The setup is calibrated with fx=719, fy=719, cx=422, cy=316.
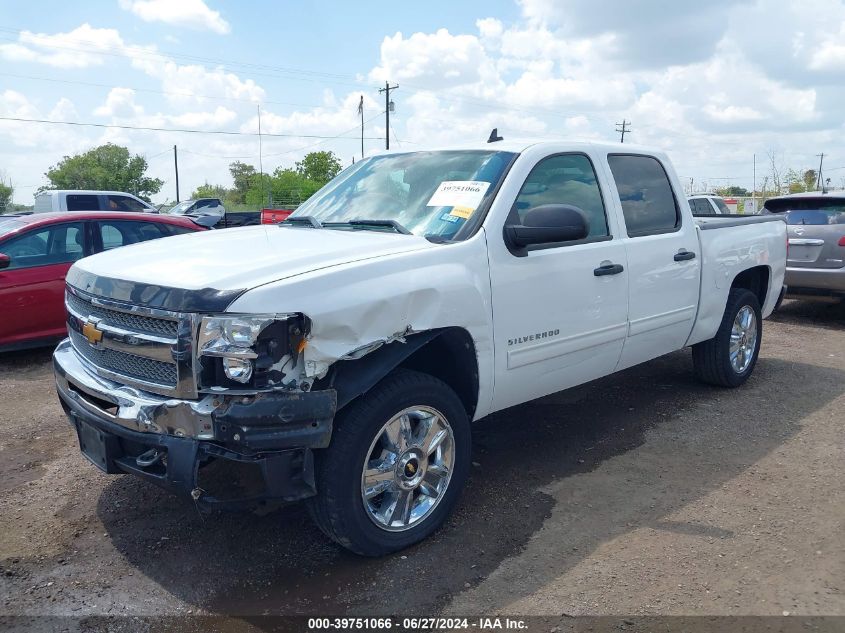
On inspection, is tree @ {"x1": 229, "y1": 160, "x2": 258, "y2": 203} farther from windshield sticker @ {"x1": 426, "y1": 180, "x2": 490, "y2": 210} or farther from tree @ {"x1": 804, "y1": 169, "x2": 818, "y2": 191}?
windshield sticker @ {"x1": 426, "y1": 180, "x2": 490, "y2": 210}

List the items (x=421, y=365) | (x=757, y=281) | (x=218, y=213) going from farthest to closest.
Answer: (x=218, y=213)
(x=757, y=281)
(x=421, y=365)

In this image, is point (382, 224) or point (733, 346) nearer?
point (382, 224)

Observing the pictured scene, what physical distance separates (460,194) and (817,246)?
23.4ft

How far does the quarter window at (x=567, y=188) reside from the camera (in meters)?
4.07

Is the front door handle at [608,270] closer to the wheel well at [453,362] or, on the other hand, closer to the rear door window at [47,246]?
the wheel well at [453,362]

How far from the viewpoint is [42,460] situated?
182 inches

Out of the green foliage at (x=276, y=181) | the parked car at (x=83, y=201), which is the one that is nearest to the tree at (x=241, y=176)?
the green foliage at (x=276, y=181)

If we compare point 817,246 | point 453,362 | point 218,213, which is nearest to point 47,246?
point 453,362

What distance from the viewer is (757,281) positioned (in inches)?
250

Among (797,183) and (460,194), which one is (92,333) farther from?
(797,183)

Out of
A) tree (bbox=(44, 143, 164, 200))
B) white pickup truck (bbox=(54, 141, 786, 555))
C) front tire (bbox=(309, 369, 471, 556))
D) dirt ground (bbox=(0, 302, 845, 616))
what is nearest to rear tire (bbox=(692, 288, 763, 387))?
dirt ground (bbox=(0, 302, 845, 616))

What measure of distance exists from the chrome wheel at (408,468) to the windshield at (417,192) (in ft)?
3.18

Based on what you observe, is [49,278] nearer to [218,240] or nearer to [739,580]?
[218,240]

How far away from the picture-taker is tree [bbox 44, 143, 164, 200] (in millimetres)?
71438
